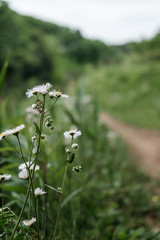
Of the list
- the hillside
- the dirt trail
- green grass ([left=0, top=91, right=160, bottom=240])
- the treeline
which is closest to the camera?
green grass ([left=0, top=91, right=160, bottom=240])

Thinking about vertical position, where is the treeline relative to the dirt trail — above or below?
above

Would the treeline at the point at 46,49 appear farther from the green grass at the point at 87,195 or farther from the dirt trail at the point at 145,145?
the dirt trail at the point at 145,145

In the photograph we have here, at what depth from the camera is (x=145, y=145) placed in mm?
5012

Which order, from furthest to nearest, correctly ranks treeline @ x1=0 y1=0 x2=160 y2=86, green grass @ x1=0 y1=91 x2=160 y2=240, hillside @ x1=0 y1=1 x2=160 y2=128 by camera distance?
treeline @ x1=0 y1=0 x2=160 y2=86 → hillside @ x1=0 y1=1 x2=160 y2=128 → green grass @ x1=0 y1=91 x2=160 y2=240

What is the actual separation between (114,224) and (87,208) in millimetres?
205

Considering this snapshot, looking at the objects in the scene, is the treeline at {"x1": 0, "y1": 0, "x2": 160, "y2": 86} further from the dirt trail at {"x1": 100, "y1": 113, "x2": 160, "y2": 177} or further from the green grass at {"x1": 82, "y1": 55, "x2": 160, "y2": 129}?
the dirt trail at {"x1": 100, "y1": 113, "x2": 160, "y2": 177}

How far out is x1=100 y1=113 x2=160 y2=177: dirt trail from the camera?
11.6 ft

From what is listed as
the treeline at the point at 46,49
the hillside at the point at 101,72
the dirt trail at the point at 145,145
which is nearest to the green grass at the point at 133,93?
the hillside at the point at 101,72

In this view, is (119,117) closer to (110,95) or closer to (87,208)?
(110,95)

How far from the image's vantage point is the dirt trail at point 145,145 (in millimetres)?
3535

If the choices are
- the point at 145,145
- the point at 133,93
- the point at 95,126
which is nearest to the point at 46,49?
the point at 133,93

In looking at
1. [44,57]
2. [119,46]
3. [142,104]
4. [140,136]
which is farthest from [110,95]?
[119,46]

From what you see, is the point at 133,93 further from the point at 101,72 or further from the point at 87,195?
the point at 87,195

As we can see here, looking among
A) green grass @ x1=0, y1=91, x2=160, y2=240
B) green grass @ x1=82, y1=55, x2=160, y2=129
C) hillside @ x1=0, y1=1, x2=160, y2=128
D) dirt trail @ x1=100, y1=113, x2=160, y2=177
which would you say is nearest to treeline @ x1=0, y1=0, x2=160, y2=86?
hillside @ x1=0, y1=1, x2=160, y2=128
